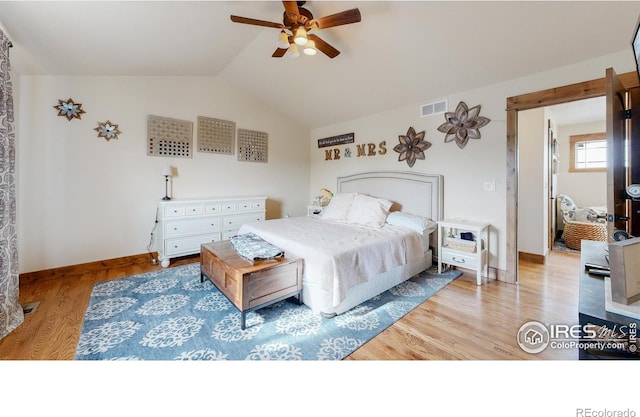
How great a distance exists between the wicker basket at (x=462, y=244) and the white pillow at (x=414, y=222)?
0.27 metres

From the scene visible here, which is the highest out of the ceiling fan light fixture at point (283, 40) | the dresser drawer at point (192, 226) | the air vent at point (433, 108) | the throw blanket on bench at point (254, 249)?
the ceiling fan light fixture at point (283, 40)

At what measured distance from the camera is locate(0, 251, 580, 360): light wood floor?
1.72m

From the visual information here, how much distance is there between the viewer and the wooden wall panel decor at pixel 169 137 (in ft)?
11.8

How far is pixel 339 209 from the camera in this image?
Answer: 3.83 meters

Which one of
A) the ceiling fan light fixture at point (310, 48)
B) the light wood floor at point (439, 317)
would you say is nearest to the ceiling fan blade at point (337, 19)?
the ceiling fan light fixture at point (310, 48)

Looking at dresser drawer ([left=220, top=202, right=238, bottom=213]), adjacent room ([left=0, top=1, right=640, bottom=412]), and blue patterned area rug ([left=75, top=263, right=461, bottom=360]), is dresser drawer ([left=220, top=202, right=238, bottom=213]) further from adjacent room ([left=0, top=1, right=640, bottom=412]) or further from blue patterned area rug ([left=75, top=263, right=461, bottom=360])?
blue patterned area rug ([left=75, top=263, right=461, bottom=360])

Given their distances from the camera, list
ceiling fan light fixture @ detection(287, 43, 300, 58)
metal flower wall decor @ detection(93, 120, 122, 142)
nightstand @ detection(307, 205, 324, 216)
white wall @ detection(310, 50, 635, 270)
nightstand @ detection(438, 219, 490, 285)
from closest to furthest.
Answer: ceiling fan light fixture @ detection(287, 43, 300, 58), white wall @ detection(310, 50, 635, 270), nightstand @ detection(438, 219, 490, 285), metal flower wall decor @ detection(93, 120, 122, 142), nightstand @ detection(307, 205, 324, 216)

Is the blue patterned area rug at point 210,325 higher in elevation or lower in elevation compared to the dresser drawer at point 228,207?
lower

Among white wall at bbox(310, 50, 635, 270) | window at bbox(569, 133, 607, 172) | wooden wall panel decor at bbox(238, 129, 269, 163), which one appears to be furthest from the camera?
window at bbox(569, 133, 607, 172)

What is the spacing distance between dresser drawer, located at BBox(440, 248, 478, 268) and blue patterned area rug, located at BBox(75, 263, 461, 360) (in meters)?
0.43

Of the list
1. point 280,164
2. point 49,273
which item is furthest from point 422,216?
point 49,273

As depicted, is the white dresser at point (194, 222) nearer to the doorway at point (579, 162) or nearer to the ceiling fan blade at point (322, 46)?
the ceiling fan blade at point (322, 46)

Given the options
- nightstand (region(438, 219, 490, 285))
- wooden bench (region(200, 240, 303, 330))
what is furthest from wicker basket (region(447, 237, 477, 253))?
wooden bench (region(200, 240, 303, 330))

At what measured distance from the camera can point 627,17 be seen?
1.90 meters
